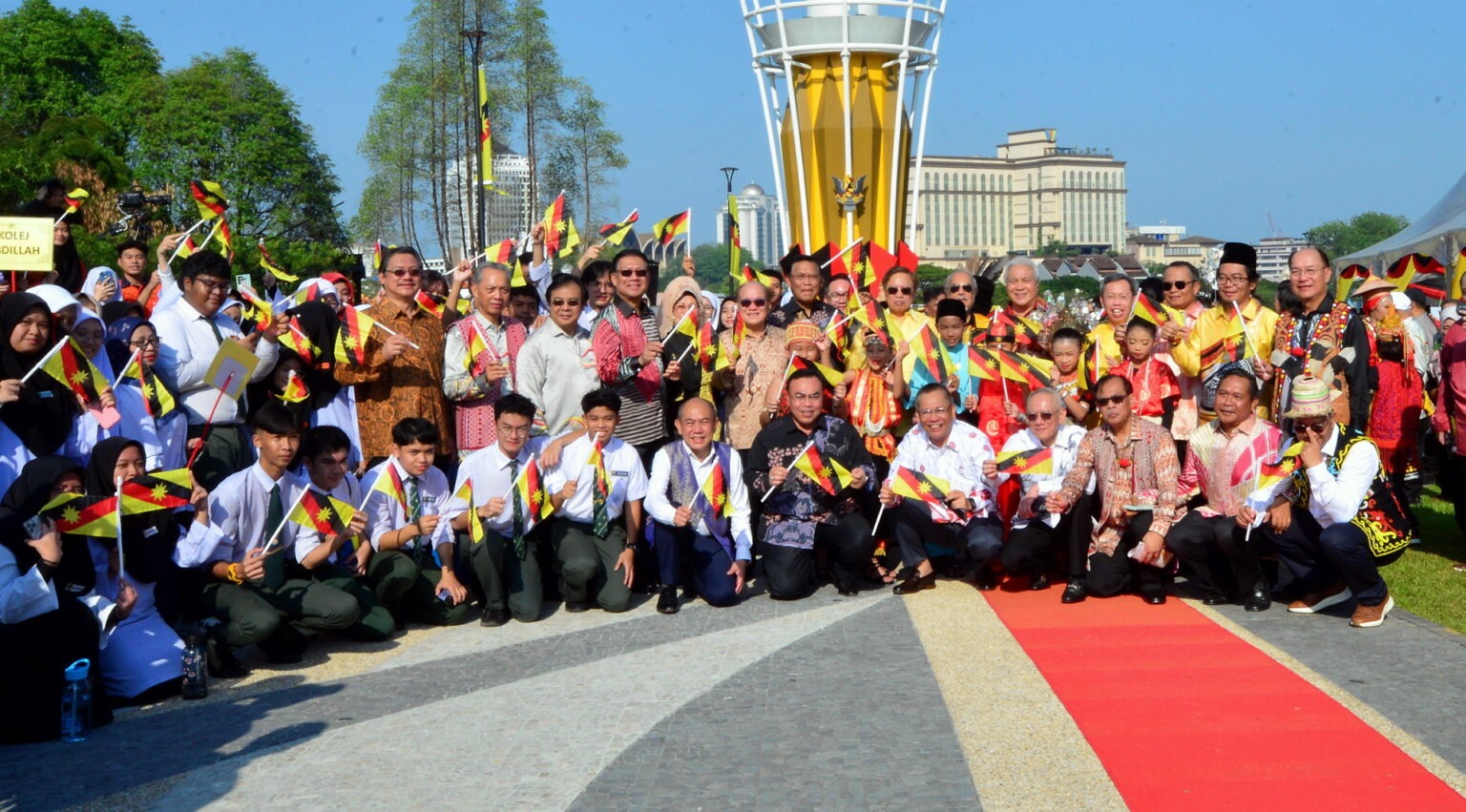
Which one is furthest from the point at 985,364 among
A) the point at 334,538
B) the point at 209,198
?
the point at 209,198

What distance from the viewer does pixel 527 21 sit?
35750 mm

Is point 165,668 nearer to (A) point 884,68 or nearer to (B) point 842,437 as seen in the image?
(B) point 842,437

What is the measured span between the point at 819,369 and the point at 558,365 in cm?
169

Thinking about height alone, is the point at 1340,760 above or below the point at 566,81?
below

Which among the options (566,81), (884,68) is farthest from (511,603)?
(566,81)

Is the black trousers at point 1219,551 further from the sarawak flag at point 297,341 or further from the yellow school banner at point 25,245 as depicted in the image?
the yellow school banner at point 25,245

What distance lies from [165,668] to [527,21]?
31091 millimetres

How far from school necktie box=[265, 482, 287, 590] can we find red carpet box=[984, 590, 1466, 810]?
394 centimetres

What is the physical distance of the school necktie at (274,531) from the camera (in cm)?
745

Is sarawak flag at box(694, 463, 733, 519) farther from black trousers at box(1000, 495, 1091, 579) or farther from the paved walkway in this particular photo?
black trousers at box(1000, 495, 1091, 579)

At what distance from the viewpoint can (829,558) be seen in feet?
29.5

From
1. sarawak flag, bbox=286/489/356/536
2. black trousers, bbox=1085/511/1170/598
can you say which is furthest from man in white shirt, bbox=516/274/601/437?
black trousers, bbox=1085/511/1170/598

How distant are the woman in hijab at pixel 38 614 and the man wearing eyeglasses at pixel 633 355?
348 cm

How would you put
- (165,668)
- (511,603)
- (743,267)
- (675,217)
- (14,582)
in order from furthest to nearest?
(675,217) → (743,267) → (511,603) → (165,668) → (14,582)
